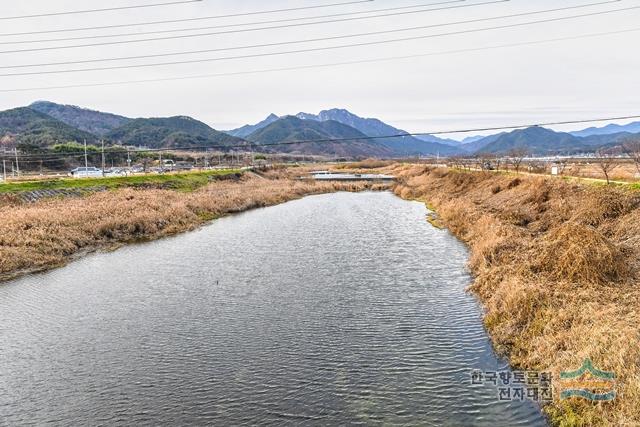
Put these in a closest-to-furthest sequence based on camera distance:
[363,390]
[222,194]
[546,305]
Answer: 1. [363,390]
2. [546,305]
3. [222,194]

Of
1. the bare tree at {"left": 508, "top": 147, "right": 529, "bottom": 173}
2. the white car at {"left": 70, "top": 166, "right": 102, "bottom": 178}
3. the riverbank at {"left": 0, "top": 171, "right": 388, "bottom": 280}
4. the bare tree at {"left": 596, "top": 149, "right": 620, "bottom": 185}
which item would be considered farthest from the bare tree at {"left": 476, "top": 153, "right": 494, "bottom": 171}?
the white car at {"left": 70, "top": 166, "right": 102, "bottom": 178}

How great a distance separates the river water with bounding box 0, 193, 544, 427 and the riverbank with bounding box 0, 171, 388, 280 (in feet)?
9.18

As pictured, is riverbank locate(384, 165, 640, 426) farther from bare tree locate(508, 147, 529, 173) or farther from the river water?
bare tree locate(508, 147, 529, 173)

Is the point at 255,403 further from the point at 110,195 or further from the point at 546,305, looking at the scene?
the point at 110,195

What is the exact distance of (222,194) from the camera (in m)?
64.8

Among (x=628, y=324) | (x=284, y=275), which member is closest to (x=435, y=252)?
(x=284, y=275)

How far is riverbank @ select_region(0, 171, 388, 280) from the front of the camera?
29.5 meters

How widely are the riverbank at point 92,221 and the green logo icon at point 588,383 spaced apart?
95.3ft

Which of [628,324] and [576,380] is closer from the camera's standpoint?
[576,380]

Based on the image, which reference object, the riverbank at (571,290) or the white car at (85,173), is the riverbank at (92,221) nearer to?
the white car at (85,173)

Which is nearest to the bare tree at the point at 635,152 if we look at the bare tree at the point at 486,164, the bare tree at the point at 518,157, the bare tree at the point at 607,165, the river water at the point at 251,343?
the bare tree at the point at 607,165

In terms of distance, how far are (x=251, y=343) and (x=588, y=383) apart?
35.5 ft

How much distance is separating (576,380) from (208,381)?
10.5m

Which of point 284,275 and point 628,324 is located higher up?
point 628,324
